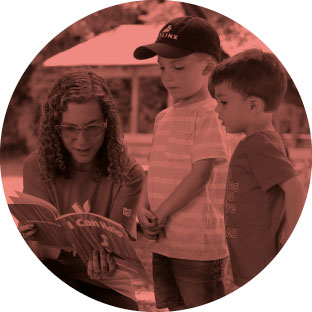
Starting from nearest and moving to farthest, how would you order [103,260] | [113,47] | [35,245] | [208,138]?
1. [208,138]
2. [113,47]
3. [103,260]
4. [35,245]

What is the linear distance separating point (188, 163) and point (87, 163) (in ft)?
1.49

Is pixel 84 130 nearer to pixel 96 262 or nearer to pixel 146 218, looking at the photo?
pixel 146 218

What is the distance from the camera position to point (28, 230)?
2820 mm

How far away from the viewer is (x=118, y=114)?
8.52 ft

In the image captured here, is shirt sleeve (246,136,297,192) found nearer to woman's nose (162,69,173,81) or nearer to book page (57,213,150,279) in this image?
woman's nose (162,69,173,81)

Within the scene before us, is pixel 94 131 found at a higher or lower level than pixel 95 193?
higher

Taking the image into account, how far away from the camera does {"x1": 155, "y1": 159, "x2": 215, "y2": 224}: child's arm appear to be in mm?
2514

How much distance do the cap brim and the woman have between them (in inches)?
7.8

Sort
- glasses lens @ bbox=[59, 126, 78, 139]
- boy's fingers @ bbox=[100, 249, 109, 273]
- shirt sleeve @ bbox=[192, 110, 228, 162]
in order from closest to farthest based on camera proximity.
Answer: shirt sleeve @ bbox=[192, 110, 228, 162] → glasses lens @ bbox=[59, 126, 78, 139] → boy's fingers @ bbox=[100, 249, 109, 273]

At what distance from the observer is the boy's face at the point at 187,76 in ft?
8.29

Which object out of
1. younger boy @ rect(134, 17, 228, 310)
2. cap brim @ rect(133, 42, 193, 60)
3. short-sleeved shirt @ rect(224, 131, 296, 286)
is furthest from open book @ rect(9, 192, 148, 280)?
cap brim @ rect(133, 42, 193, 60)

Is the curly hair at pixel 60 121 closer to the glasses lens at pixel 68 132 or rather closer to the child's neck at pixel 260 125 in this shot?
the glasses lens at pixel 68 132

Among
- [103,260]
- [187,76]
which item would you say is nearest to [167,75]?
[187,76]

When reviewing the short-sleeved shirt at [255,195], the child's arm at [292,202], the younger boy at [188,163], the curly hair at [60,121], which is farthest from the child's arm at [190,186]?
the child's arm at [292,202]
